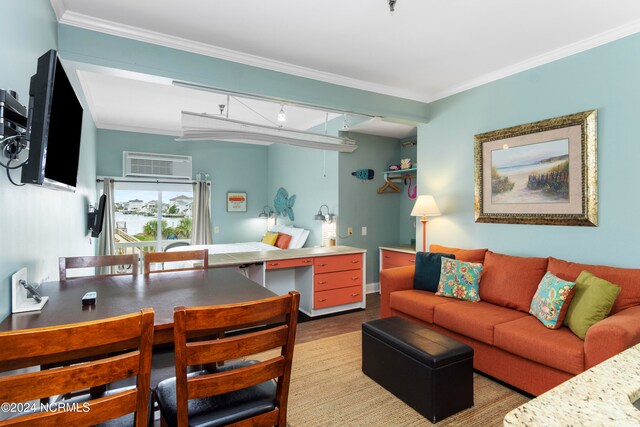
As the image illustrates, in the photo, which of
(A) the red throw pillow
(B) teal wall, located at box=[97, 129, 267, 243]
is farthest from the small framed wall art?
(A) the red throw pillow

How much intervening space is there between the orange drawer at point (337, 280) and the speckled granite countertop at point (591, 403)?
11.0ft

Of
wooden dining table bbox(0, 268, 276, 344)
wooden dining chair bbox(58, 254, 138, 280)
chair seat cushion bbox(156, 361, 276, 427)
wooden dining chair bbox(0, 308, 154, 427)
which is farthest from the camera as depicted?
wooden dining chair bbox(58, 254, 138, 280)

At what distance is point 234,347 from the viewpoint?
1.26 m

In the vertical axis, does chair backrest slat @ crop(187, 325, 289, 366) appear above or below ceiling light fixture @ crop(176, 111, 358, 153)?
below

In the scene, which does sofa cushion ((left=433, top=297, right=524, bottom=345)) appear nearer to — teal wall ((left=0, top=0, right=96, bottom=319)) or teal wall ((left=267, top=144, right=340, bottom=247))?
teal wall ((left=267, top=144, right=340, bottom=247))

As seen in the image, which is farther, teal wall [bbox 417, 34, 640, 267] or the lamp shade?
the lamp shade

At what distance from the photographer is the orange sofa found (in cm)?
207

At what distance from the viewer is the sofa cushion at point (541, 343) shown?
2107 millimetres

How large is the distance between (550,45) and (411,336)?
2844 mm

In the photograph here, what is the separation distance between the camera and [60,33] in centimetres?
254

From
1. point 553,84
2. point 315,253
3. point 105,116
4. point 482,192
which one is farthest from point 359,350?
point 105,116

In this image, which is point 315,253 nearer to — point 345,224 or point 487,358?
point 345,224

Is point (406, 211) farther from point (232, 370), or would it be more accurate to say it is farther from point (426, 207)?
point (232, 370)

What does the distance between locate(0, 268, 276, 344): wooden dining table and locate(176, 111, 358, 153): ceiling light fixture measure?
1565mm
